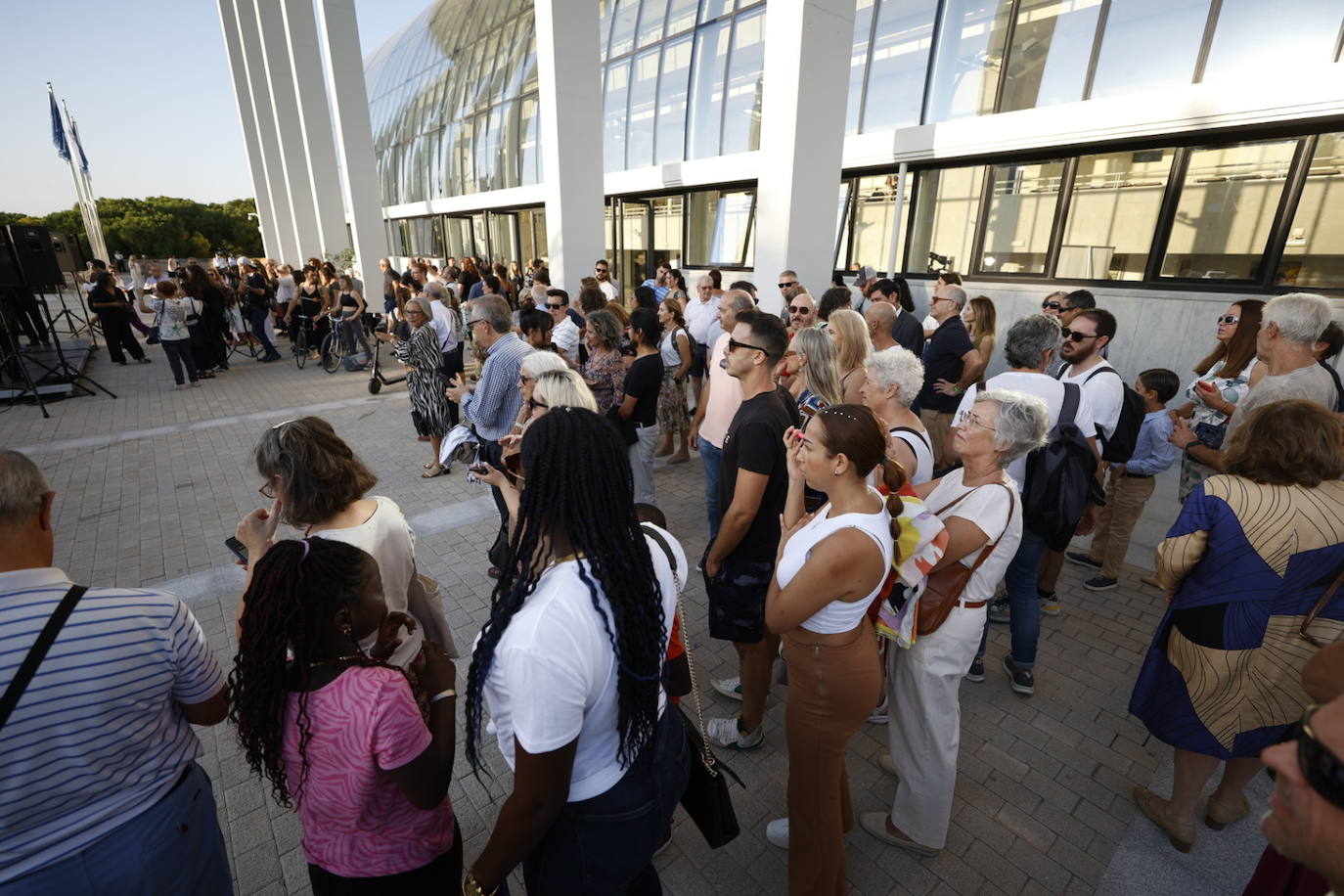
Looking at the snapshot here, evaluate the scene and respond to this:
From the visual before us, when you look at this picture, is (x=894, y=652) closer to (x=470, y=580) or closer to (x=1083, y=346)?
(x=1083, y=346)

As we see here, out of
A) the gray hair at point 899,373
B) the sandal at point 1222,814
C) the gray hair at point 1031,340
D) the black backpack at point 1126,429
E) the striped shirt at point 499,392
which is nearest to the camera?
the sandal at point 1222,814

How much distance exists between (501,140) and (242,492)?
18282 mm

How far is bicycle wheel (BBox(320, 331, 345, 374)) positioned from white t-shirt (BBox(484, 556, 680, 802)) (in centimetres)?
1323

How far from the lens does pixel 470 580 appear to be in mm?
4668

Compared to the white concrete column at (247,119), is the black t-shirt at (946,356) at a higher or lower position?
lower

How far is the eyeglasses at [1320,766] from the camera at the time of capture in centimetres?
79

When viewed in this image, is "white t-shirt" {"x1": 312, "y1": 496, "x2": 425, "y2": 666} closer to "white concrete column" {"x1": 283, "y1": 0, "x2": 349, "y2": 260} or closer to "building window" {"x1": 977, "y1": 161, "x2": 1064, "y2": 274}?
"building window" {"x1": 977, "y1": 161, "x2": 1064, "y2": 274}

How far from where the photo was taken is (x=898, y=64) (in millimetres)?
10297

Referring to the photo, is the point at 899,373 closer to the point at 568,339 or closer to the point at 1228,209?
the point at 568,339

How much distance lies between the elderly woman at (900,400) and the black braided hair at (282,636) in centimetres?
248

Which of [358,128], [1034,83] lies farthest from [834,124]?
[358,128]

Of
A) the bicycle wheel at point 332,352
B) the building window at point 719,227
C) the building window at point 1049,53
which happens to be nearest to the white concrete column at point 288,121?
the bicycle wheel at point 332,352

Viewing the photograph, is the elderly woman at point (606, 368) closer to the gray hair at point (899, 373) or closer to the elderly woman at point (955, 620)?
the gray hair at point (899, 373)

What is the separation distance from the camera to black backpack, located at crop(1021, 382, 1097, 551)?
322 centimetres
